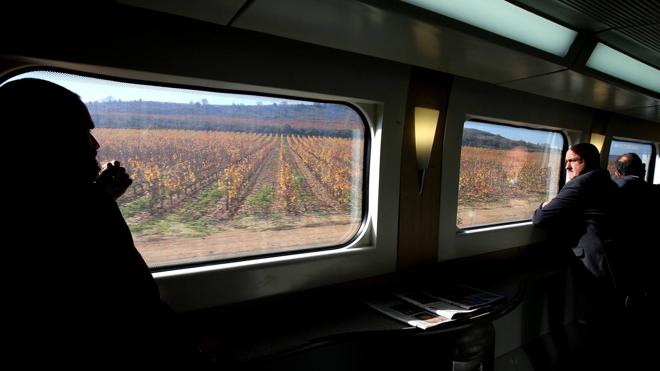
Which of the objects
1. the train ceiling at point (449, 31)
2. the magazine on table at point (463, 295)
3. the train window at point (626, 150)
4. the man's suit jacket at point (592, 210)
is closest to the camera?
the train ceiling at point (449, 31)

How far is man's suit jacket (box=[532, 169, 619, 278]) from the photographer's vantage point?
2.81 metres

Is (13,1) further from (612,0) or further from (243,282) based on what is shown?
(612,0)

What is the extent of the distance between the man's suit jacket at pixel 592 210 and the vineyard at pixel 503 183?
44 cm

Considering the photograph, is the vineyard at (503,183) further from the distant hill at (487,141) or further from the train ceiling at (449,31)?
the train ceiling at (449,31)

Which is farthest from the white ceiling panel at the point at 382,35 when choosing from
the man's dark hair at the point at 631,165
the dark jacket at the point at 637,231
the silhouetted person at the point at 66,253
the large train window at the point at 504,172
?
the man's dark hair at the point at 631,165

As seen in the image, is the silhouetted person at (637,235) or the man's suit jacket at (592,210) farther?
the silhouetted person at (637,235)

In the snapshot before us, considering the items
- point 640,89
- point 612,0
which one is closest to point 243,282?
point 612,0

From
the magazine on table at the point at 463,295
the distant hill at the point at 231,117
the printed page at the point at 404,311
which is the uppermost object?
the distant hill at the point at 231,117

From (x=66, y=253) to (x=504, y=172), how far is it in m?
3.25

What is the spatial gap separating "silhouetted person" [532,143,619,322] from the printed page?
→ 1674 mm

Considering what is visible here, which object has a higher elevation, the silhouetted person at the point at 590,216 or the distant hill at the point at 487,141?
the distant hill at the point at 487,141

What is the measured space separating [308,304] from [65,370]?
1.32 metres

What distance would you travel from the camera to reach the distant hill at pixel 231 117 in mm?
1570

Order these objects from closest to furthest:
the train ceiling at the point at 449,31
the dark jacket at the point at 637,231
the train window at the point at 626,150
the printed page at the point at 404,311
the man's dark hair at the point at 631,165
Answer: the train ceiling at the point at 449,31 → the printed page at the point at 404,311 → the dark jacket at the point at 637,231 → the man's dark hair at the point at 631,165 → the train window at the point at 626,150
